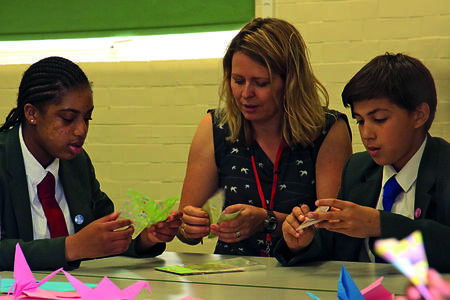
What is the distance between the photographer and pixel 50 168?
1.80 meters

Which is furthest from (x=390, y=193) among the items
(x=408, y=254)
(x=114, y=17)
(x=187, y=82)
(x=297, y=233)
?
(x=114, y=17)

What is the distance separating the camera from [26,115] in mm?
1814

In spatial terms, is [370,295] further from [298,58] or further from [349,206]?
[298,58]

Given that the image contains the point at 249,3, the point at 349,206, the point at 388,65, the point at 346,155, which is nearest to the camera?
the point at 349,206

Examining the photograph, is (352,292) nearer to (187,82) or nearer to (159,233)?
(159,233)

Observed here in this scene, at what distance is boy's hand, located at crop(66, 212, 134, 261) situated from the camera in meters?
1.49

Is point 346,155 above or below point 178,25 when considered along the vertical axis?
below

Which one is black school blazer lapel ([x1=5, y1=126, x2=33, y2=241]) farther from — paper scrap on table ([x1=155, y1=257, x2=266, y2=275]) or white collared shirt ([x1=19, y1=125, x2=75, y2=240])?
paper scrap on table ([x1=155, y1=257, x2=266, y2=275])

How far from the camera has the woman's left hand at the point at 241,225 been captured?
1.75 metres

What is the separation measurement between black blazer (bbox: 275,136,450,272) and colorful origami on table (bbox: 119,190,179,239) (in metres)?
0.36

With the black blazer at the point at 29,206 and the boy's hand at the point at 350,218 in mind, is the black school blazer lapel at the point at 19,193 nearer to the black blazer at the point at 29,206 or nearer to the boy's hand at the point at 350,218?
the black blazer at the point at 29,206

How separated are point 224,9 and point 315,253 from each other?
2150 millimetres

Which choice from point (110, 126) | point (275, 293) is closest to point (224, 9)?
point (110, 126)

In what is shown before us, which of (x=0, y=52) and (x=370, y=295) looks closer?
(x=370, y=295)
